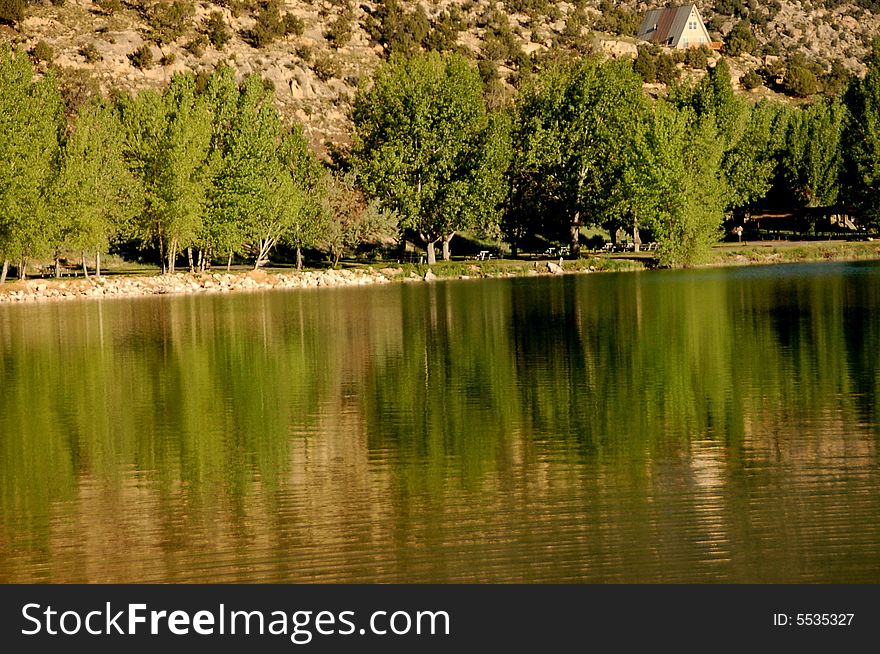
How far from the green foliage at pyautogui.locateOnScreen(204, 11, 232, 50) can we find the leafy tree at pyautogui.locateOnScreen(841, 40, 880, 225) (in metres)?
56.4

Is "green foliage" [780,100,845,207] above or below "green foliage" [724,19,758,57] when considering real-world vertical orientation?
below

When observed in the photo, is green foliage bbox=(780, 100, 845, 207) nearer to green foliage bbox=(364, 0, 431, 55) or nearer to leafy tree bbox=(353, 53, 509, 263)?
leafy tree bbox=(353, 53, 509, 263)

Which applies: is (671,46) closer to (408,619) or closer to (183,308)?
(183,308)

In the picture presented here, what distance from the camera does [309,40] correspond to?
118062mm

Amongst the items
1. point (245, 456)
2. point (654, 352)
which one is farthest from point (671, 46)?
point (245, 456)

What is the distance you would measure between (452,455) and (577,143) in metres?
69.0

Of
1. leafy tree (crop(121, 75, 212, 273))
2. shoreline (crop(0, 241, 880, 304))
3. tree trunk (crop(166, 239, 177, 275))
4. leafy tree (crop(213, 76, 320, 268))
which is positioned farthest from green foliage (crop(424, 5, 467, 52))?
tree trunk (crop(166, 239, 177, 275))

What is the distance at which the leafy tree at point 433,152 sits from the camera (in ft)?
260

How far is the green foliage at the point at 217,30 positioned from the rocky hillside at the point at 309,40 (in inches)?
6.4

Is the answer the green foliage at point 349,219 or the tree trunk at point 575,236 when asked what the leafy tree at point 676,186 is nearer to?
the tree trunk at point 575,236

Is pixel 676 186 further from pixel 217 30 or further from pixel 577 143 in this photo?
pixel 217 30

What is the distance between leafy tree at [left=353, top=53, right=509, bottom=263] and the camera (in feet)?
260

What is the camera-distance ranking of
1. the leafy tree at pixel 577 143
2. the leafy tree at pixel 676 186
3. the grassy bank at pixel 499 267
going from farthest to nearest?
the leafy tree at pixel 577 143
the leafy tree at pixel 676 186
the grassy bank at pixel 499 267

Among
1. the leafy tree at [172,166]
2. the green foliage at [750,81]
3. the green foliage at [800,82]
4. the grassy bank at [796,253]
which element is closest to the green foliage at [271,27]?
the leafy tree at [172,166]
